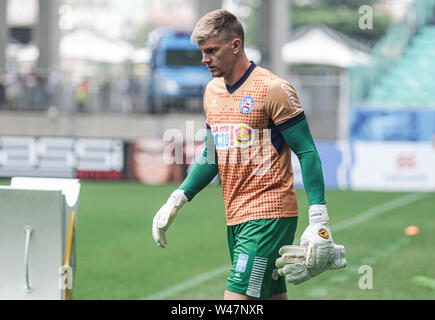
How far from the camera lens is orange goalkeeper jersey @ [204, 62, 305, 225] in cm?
473

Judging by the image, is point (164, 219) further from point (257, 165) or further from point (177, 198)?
point (257, 165)

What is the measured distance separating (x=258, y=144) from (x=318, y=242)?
0.71 metres

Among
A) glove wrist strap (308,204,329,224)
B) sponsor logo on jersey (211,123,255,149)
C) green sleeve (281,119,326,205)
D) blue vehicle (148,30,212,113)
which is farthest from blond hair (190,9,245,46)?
blue vehicle (148,30,212,113)

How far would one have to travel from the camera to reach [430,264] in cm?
1009

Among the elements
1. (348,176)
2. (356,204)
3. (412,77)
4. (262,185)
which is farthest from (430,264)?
(412,77)

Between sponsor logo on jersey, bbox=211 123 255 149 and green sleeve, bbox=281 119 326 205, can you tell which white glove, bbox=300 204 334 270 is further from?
sponsor logo on jersey, bbox=211 123 255 149

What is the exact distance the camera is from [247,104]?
189 inches

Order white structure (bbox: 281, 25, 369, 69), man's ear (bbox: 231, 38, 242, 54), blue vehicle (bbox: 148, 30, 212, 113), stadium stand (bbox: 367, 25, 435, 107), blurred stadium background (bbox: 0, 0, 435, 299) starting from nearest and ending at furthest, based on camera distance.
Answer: man's ear (bbox: 231, 38, 242, 54)
blurred stadium background (bbox: 0, 0, 435, 299)
blue vehicle (bbox: 148, 30, 212, 113)
stadium stand (bbox: 367, 25, 435, 107)
white structure (bbox: 281, 25, 369, 69)

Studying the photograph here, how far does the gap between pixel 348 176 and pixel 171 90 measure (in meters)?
7.14

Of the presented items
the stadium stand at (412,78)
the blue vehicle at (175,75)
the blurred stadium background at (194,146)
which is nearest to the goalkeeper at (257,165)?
the blurred stadium background at (194,146)

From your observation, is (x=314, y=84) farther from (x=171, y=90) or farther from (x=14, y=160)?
(x=14, y=160)

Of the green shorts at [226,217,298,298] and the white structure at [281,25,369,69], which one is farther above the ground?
the white structure at [281,25,369,69]
